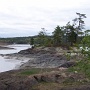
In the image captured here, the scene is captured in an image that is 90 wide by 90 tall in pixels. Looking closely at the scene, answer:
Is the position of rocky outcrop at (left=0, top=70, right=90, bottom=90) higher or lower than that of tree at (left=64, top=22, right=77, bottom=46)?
lower

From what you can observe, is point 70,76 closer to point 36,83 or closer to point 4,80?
point 36,83

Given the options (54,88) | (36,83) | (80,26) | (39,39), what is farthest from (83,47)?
(39,39)

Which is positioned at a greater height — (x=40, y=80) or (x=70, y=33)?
(x=70, y=33)

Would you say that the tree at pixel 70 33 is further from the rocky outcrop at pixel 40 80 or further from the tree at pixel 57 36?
the rocky outcrop at pixel 40 80

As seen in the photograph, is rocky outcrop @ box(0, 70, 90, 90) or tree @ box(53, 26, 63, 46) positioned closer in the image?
rocky outcrop @ box(0, 70, 90, 90)

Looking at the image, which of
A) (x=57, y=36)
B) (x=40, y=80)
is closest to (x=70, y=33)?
(x=57, y=36)

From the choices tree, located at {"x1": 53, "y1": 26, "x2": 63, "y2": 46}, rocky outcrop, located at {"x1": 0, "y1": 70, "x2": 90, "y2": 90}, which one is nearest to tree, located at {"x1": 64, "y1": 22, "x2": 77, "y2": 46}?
tree, located at {"x1": 53, "y1": 26, "x2": 63, "y2": 46}

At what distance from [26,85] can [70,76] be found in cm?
392

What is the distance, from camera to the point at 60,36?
9800 cm

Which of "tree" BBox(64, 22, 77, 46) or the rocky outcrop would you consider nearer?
the rocky outcrop

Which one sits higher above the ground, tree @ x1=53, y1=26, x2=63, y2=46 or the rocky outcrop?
tree @ x1=53, y1=26, x2=63, y2=46

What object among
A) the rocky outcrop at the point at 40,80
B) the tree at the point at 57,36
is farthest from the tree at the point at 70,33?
the rocky outcrop at the point at 40,80

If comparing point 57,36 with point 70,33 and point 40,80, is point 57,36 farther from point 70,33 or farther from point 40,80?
point 40,80

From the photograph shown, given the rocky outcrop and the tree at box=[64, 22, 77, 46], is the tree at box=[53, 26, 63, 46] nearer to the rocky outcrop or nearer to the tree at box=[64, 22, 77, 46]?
the tree at box=[64, 22, 77, 46]
